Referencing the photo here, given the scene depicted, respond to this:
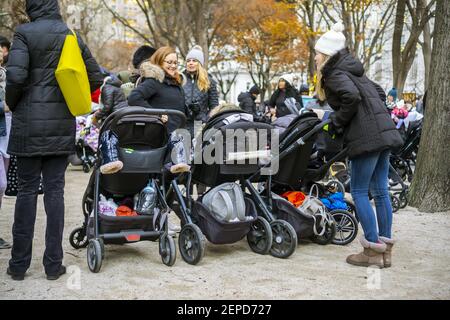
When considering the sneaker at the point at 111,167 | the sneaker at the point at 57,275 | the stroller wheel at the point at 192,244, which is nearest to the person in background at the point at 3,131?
the sneaker at the point at 111,167

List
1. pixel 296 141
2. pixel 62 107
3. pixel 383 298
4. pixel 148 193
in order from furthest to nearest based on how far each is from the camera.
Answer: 1. pixel 296 141
2. pixel 148 193
3. pixel 62 107
4. pixel 383 298

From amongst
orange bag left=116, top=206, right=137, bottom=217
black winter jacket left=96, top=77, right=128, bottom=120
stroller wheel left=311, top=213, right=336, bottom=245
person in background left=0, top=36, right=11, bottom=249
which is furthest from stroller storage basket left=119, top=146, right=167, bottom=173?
black winter jacket left=96, top=77, right=128, bottom=120

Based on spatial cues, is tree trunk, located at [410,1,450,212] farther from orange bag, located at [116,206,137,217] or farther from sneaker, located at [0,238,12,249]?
sneaker, located at [0,238,12,249]

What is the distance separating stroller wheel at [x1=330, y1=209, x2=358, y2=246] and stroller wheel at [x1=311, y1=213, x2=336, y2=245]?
12 centimetres

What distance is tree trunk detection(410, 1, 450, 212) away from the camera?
25.7 feet

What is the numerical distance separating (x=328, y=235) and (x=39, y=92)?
9.79ft

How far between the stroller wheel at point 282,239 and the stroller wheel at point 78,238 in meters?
1.67

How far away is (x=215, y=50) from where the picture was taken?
139 ft

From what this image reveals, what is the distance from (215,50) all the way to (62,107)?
38454 mm

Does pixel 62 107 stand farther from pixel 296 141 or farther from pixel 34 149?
pixel 296 141

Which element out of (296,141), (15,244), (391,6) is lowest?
(15,244)

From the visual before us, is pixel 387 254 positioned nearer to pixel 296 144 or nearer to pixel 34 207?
pixel 296 144

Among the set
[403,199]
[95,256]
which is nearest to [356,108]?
[95,256]

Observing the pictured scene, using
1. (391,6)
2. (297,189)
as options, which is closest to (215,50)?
(391,6)
